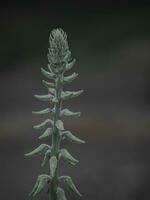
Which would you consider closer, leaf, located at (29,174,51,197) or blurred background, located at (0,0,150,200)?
leaf, located at (29,174,51,197)

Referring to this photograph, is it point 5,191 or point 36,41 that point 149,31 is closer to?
point 36,41

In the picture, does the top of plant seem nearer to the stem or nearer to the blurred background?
the stem

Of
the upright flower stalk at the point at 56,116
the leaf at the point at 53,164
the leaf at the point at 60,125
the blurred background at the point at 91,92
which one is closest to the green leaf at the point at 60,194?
the upright flower stalk at the point at 56,116

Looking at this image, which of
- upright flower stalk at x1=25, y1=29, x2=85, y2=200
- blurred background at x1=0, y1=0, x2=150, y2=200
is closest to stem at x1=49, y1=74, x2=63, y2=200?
upright flower stalk at x1=25, y1=29, x2=85, y2=200

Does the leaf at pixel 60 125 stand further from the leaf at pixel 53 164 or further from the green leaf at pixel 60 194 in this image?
the green leaf at pixel 60 194

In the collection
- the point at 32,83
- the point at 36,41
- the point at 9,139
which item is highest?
the point at 36,41

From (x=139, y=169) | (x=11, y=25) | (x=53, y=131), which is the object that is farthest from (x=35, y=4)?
(x=53, y=131)
